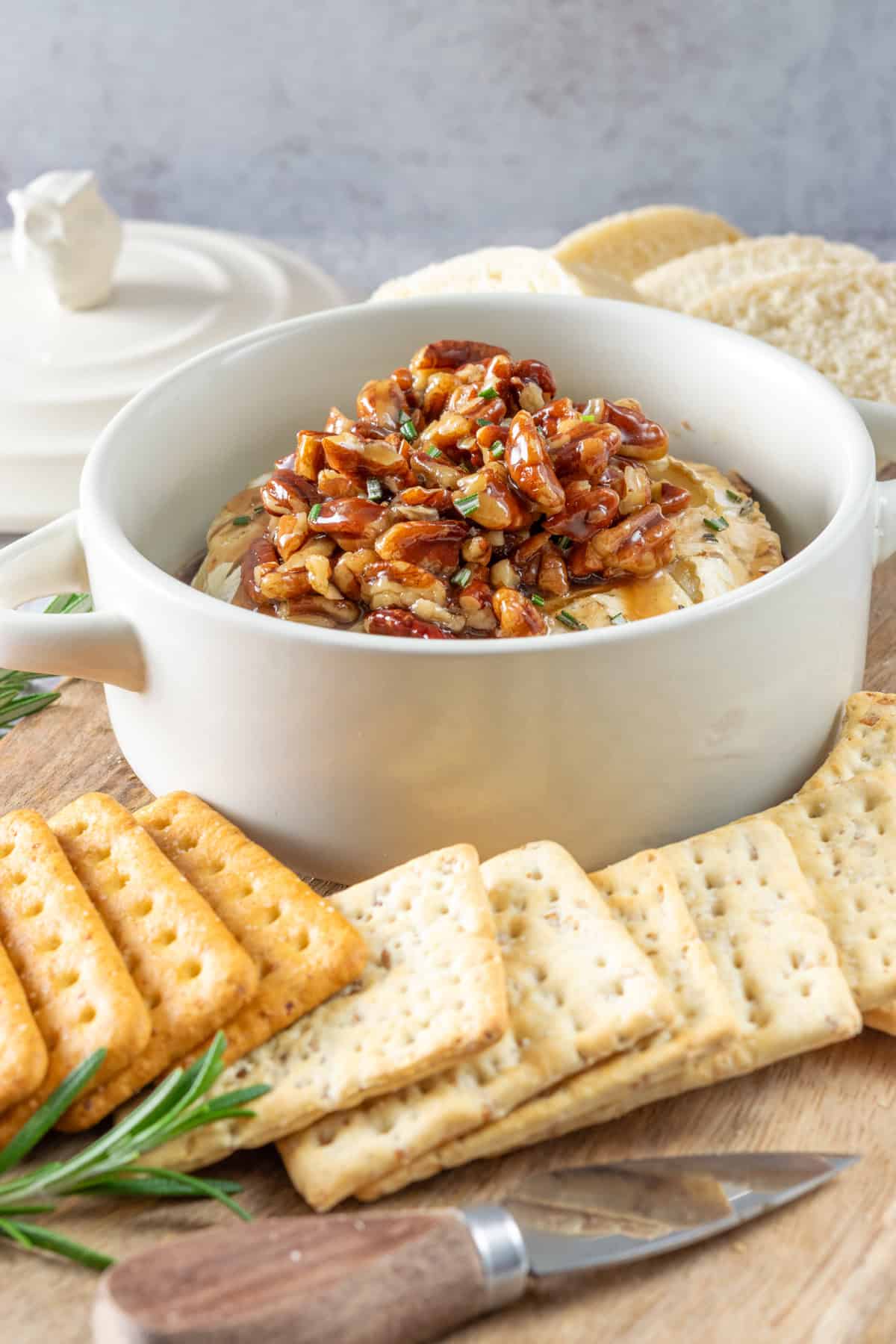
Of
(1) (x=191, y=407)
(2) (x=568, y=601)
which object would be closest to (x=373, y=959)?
(2) (x=568, y=601)

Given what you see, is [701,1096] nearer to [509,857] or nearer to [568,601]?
[509,857]

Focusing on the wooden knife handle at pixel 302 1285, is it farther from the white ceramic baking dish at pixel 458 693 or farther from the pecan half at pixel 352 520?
the pecan half at pixel 352 520

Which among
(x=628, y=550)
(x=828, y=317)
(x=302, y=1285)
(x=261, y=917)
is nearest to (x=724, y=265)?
(x=828, y=317)

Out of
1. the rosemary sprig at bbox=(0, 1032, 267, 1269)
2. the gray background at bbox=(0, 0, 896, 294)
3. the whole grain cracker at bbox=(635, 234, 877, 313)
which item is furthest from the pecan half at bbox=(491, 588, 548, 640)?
the gray background at bbox=(0, 0, 896, 294)

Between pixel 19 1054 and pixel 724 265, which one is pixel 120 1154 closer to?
pixel 19 1054

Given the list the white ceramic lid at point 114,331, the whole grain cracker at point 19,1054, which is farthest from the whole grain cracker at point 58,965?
the white ceramic lid at point 114,331

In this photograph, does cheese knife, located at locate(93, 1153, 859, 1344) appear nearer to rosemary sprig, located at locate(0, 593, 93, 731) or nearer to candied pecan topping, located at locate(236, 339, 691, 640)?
candied pecan topping, located at locate(236, 339, 691, 640)
